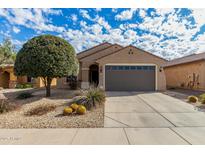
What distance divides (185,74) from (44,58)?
685 inches

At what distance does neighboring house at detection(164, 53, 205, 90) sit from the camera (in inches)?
683

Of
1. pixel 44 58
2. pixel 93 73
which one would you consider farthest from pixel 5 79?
pixel 44 58

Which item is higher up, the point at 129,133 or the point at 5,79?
the point at 5,79

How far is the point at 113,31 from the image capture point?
56.9 ft

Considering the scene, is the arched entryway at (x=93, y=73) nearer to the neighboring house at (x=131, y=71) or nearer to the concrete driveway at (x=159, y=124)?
the neighboring house at (x=131, y=71)

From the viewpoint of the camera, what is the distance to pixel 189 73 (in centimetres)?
1977

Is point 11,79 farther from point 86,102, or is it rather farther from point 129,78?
point 86,102

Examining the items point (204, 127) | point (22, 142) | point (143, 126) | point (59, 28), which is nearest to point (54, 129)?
point (22, 142)

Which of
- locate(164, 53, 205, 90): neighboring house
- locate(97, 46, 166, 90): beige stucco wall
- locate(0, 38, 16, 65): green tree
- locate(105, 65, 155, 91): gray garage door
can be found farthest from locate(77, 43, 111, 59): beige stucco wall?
locate(0, 38, 16, 65): green tree

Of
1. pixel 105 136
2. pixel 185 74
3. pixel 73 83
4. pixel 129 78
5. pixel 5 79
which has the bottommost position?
pixel 105 136

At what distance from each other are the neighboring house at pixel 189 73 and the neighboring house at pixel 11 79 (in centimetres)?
1749

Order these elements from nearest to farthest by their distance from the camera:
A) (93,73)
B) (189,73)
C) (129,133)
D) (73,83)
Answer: (129,133) < (73,83) < (189,73) < (93,73)

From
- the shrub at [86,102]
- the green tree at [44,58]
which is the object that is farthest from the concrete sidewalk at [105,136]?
the green tree at [44,58]
